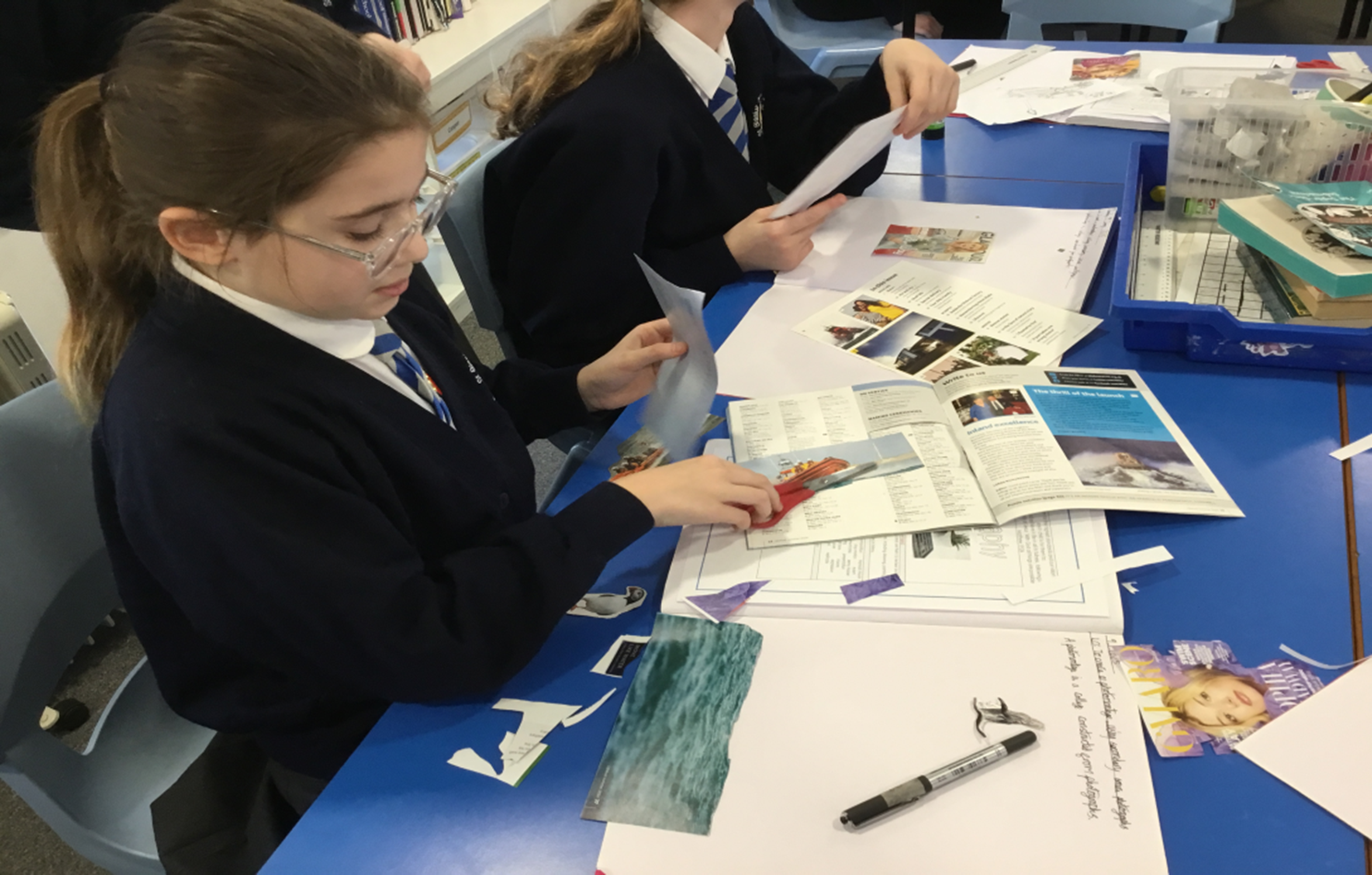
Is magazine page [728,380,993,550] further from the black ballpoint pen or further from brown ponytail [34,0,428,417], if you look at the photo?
brown ponytail [34,0,428,417]

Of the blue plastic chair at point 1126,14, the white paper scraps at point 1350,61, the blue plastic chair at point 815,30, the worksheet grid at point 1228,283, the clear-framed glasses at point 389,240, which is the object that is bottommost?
the worksheet grid at point 1228,283

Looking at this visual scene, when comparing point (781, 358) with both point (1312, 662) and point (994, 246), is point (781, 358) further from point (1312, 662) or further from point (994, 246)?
point (1312, 662)

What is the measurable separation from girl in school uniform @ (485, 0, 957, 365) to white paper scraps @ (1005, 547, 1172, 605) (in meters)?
0.62

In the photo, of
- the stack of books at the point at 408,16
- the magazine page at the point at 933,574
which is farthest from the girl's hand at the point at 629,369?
the stack of books at the point at 408,16

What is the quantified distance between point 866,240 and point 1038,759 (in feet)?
2.73

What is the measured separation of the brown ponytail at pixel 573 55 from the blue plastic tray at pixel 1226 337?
2.32 ft

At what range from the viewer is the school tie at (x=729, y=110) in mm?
1358

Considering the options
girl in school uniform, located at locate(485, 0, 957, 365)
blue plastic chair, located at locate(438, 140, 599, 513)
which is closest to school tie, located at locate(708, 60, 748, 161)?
girl in school uniform, located at locate(485, 0, 957, 365)

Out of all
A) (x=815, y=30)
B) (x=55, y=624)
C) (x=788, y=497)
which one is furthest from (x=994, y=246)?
(x=815, y=30)

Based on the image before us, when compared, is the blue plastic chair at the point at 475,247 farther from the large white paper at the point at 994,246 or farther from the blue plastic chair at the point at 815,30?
the blue plastic chair at the point at 815,30

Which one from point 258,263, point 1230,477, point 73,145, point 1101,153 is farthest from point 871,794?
point 1101,153

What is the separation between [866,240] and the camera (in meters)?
1.29

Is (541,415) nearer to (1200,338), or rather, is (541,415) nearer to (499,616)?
(499,616)

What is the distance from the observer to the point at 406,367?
864mm
